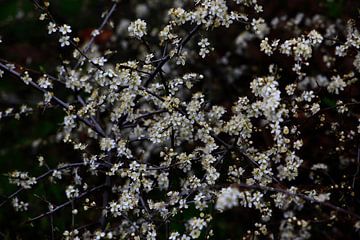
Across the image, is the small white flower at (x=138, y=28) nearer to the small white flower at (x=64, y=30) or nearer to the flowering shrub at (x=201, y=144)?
the flowering shrub at (x=201, y=144)

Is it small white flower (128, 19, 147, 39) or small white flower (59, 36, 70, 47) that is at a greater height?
small white flower (59, 36, 70, 47)

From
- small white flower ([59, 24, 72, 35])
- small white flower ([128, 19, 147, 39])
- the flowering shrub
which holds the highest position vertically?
small white flower ([59, 24, 72, 35])

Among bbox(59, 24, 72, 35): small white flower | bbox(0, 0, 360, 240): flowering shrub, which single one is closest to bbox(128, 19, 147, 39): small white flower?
bbox(0, 0, 360, 240): flowering shrub

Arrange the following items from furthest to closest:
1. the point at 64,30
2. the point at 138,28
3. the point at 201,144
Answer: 1. the point at 201,144
2. the point at 64,30
3. the point at 138,28

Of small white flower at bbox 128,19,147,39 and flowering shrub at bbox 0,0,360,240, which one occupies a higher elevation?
small white flower at bbox 128,19,147,39

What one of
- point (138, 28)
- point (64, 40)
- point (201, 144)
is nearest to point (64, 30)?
point (64, 40)

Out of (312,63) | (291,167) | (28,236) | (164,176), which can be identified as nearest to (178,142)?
(164,176)

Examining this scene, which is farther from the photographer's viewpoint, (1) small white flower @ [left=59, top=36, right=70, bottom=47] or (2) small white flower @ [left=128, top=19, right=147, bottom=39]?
(1) small white flower @ [left=59, top=36, right=70, bottom=47]

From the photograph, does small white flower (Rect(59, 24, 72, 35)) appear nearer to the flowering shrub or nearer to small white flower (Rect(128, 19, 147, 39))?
the flowering shrub

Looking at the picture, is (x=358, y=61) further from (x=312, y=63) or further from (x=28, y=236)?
(x=28, y=236)

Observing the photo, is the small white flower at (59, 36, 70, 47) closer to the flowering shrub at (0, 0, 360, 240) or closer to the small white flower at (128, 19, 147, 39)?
the flowering shrub at (0, 0, 360, 240)

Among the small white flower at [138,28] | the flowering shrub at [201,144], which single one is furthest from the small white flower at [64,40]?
the small white flower at [138,28]

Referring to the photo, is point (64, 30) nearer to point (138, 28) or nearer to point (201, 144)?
point (138, 28)
